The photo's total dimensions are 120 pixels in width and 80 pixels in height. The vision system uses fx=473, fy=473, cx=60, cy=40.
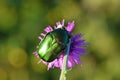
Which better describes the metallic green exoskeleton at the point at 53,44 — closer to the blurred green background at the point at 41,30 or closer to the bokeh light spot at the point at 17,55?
the blurred green background at the point at 41,30

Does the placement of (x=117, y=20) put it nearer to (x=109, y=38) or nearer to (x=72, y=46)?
(x=109, y=38)

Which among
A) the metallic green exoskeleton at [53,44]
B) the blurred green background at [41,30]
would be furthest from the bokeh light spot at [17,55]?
the metallic green exoskeleton at [53,44]

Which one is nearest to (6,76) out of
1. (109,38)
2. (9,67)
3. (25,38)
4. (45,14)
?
(9,67)

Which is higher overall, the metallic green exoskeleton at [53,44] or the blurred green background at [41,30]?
the blurred green background at [41,30]

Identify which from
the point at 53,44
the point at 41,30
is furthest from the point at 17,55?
the point at 53,44

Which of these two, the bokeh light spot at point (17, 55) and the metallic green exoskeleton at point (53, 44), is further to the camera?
the bokeh light spot at point (17, 55)

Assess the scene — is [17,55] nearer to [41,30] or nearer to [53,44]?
[41,30]
